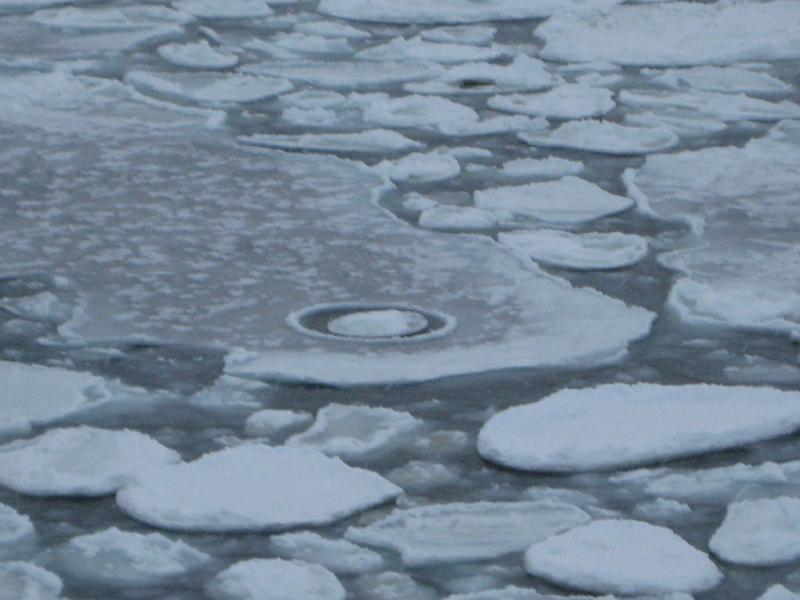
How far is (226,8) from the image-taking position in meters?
4.20

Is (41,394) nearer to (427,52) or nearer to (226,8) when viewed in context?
(427,52)

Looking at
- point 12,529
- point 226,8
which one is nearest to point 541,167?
point 12,529

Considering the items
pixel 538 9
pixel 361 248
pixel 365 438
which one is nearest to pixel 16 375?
pixel 365 438

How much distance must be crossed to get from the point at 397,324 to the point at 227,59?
1.75m

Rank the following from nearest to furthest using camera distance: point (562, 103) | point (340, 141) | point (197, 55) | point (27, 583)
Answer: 1. point (27, 583)
2. point (340, 141)
3. point (562, 103)
4. point (197, 55)

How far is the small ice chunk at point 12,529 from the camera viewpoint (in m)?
1.44

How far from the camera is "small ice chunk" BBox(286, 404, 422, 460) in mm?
1659

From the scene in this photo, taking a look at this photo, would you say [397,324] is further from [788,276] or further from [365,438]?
[788,276]

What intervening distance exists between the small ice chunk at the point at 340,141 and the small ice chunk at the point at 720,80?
74 centimetres

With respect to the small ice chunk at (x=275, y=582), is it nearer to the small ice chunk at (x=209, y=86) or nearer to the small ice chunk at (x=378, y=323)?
the small ice chunk at (x=378, y=323)

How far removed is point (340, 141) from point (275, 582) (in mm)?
1647

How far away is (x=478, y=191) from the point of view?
262 cm

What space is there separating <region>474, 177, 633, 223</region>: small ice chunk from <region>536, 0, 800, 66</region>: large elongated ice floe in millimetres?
1067

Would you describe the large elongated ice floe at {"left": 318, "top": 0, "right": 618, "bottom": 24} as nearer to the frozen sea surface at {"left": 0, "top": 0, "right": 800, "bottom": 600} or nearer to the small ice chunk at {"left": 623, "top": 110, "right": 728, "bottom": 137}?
the frozen sea surface at {"left": 0, "top": 0, "right": 800, "bottom": 600}
